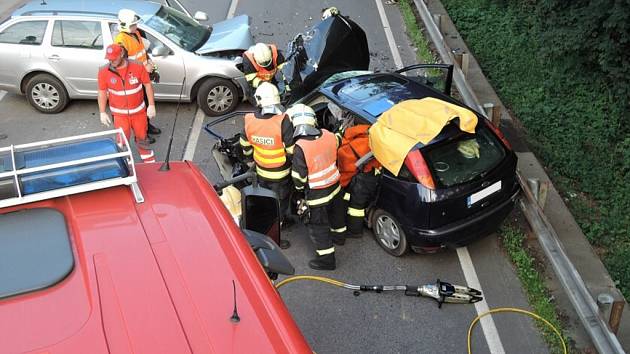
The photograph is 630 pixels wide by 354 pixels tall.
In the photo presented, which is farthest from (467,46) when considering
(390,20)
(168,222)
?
(168,222)

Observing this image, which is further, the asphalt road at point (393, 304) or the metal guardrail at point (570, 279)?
the asphalt road at point (393, 304)

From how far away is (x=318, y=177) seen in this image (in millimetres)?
6188

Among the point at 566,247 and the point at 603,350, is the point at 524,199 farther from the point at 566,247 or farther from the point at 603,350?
the point at 603,350

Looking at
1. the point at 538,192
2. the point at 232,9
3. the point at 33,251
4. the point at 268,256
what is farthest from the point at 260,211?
the point at 232,9

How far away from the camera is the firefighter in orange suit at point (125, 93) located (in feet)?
24.0

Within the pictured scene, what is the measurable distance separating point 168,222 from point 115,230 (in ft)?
0.83

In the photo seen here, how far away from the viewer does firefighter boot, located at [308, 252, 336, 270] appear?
6.58 metres

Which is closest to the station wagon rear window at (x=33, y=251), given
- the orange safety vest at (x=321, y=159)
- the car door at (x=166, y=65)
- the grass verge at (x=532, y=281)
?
the orange safety vest at (x=321, y=159)

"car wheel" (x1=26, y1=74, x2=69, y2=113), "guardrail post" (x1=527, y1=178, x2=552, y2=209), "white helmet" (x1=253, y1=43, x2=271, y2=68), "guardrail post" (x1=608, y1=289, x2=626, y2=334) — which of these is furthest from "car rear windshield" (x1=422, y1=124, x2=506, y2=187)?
"car wheel" (x1=26, y1=74, x2=69, y2=113)

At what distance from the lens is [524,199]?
6.87m

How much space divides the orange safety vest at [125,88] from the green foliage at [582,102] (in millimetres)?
5461

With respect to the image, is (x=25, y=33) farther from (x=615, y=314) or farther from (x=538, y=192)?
(x=615, y=314)

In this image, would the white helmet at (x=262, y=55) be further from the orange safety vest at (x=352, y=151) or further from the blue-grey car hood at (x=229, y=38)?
the orange safety vest at (x=352, y=151)

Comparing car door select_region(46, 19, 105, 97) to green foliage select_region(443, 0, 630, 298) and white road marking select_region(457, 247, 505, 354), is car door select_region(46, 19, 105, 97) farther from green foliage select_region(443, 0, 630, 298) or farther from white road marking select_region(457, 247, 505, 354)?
green foliage select_region(443, 0, 630, 298)
